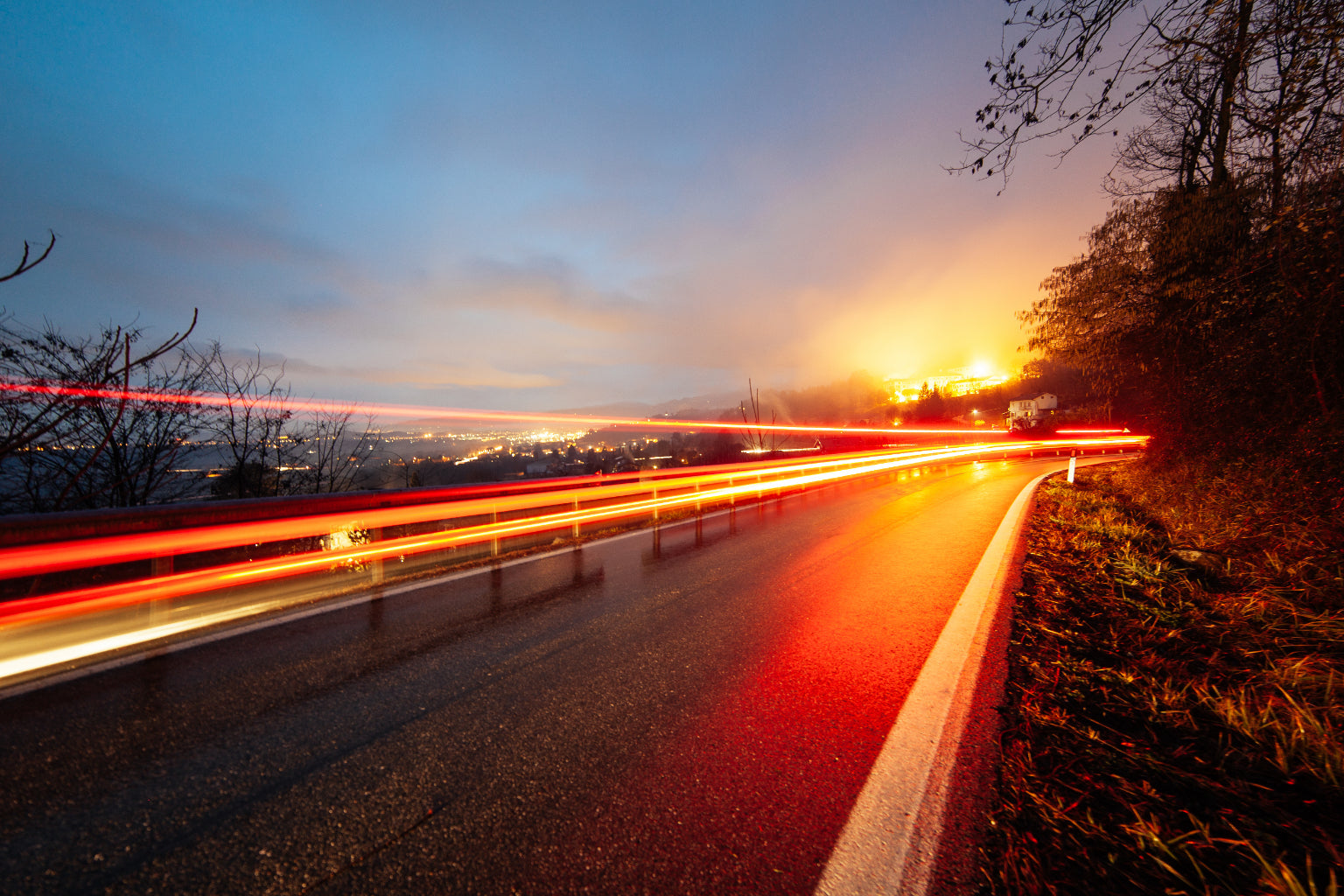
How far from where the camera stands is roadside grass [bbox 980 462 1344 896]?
5.24 feet

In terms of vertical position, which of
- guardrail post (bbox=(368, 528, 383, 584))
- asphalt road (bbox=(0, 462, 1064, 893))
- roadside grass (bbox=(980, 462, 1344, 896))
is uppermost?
guardrail post (bbox=(368, 528, 383, 584))

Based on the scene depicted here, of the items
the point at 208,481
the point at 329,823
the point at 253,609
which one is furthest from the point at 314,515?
the point at 208,481

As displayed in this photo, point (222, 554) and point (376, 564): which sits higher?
point (222, 554)

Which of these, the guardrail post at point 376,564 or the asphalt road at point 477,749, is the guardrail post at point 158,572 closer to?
the asphalt road at point 477,749

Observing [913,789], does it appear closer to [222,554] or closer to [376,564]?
[376,564]

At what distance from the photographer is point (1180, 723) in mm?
2367

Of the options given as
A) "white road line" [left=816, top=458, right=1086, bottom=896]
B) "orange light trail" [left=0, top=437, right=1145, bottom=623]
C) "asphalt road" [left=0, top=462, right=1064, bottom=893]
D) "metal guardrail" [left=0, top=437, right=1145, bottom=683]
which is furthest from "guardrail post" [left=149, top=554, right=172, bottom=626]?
"white road line" [left=816, top=458, right=1086, bottom=896]

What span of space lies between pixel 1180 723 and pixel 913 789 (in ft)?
5.12

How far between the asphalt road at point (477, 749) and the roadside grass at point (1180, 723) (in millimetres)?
622

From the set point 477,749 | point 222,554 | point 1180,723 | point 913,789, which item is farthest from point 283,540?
point 1180,723

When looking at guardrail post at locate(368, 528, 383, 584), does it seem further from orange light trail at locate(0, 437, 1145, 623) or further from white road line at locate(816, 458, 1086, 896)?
white road line at locate(816, 458, 1086, 896)

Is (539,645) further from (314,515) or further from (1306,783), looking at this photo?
(1306,783)

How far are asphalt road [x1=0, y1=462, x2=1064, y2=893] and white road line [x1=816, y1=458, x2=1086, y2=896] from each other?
0.07m

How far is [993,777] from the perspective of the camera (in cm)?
205
